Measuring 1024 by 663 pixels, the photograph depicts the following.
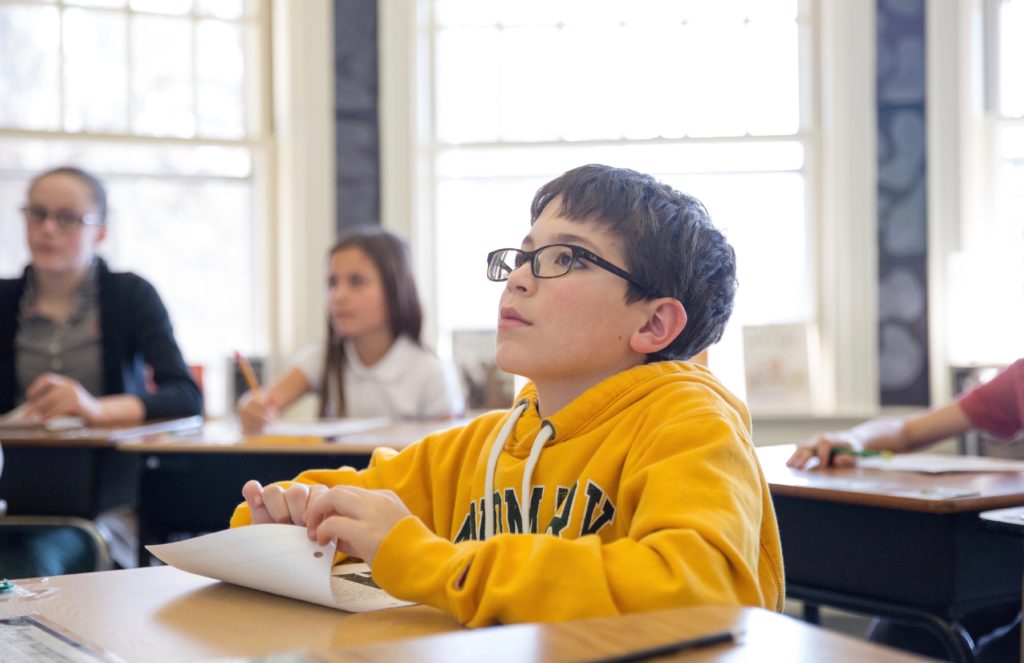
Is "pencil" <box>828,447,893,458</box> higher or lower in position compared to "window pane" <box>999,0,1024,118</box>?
lower

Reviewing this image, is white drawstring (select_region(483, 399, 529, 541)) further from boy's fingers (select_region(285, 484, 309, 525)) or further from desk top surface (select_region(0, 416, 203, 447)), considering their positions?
desk top surface (select_region(0, 416, 203, 447))

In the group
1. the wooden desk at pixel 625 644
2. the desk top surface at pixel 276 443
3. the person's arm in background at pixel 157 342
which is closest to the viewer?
the wooden desk at pixel 625 644

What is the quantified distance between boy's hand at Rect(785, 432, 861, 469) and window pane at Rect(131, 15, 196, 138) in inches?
117

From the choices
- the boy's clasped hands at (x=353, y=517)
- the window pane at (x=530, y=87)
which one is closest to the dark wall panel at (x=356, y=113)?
the window pane at (x=530, y=87)

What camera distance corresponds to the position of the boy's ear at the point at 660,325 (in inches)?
46.8

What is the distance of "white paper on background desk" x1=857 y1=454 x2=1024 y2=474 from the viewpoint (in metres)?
1.96

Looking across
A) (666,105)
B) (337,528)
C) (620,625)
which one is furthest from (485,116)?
(620,625)

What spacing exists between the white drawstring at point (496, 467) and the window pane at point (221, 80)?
3.42m

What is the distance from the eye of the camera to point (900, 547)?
67.3 inches

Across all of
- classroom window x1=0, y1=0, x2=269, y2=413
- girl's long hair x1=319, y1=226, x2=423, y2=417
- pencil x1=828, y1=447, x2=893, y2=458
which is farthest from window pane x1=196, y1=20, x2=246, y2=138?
pencil x1=828, y1=447, x2=893, y2=458

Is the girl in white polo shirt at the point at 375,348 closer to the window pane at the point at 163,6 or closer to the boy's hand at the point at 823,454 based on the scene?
the boy's hand at the point at 823,454

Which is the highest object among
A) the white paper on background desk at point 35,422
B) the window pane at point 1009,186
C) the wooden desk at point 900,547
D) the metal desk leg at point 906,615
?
the window pane at point 1009,186

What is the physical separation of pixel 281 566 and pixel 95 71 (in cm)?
362

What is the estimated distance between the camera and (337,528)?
0.97 m
